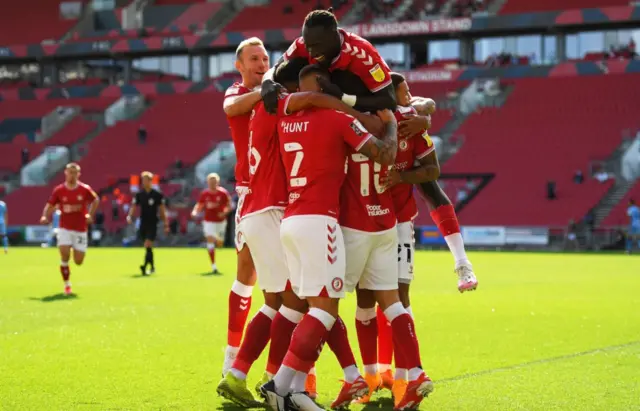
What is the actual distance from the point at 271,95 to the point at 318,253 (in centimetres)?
106

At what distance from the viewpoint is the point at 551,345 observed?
32.6 feet

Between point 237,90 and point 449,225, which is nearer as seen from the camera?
point 237,90

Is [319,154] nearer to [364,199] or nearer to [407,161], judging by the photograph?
[364,199]

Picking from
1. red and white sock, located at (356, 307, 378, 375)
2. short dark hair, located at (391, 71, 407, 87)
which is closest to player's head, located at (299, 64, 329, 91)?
short dark hair, located at (391, 71, 407, 87)

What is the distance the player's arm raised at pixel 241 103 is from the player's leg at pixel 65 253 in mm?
10375

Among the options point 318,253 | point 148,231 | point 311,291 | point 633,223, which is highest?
point 318,253

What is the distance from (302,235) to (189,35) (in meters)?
→ 49.9

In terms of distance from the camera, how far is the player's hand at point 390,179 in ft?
21.1

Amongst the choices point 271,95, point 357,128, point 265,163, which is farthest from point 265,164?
point 357,128

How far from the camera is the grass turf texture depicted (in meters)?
7.00

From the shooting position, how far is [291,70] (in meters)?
6.38

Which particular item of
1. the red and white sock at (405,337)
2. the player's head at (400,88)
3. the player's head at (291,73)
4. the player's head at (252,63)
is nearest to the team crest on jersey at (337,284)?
the red and white sock at (405,337)

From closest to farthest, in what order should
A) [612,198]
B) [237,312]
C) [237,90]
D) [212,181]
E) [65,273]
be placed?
1. [237,90]
2. [237,312]
3. [65,273]
4. [212,181]
5. [612,198]

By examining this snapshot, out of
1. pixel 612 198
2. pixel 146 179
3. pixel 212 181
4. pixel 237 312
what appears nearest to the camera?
pixel 237 312
